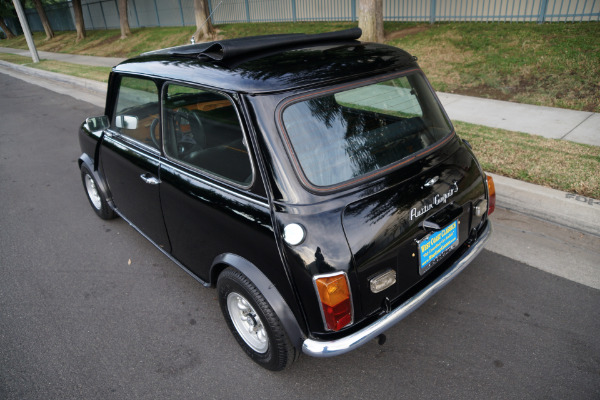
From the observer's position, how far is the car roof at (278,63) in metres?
2.33

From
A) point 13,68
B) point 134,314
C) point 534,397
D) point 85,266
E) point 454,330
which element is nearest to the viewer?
point 534,397

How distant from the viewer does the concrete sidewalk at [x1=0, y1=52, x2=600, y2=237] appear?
12.7ft

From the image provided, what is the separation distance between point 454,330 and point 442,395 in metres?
0.56

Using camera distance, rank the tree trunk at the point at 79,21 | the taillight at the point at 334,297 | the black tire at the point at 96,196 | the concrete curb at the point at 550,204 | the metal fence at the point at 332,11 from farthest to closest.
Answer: the tree trunk at the point at 79,21, the metal fence at the point at 332,11, the black tire at the point at 96,196, the concrete curb at the point at 550,204, the taillight at the point at 334,297

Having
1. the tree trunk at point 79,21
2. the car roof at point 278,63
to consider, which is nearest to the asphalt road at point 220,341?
the car roof at point 278,63

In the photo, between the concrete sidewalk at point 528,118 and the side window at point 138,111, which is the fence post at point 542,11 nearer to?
the concrete sidewalk at point 528,118

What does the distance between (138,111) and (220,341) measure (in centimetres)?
202

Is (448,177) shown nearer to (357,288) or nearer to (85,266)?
(357,288)

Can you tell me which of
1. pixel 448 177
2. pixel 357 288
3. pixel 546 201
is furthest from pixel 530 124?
pixel 357 288

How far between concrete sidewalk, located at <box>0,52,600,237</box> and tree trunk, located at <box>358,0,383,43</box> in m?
3.59

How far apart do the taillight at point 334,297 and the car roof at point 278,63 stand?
1046mm

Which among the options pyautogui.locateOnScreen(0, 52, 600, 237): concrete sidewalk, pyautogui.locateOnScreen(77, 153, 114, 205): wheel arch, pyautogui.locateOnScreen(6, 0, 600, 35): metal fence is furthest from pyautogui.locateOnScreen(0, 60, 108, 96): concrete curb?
pyautogui.locateOnScreen(77, 153, 114, 205): wheel arch

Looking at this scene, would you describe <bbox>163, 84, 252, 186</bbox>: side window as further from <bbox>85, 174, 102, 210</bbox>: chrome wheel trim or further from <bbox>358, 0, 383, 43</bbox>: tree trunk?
<bbox>358, 0, 383, 43</bbox>: tree trunk

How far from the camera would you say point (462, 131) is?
19.4ft
